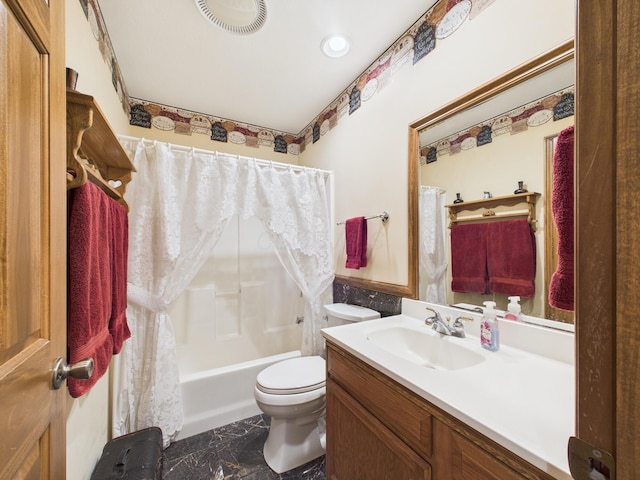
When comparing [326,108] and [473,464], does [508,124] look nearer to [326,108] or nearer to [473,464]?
[473,464]

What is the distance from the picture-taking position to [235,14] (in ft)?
4.61

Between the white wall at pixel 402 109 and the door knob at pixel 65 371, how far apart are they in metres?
1.42

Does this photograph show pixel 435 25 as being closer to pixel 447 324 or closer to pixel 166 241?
pixel 447 324

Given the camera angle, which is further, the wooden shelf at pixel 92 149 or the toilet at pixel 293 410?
the toilet at pixel 293 410

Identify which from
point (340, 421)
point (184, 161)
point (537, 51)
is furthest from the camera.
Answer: point (184, 161)

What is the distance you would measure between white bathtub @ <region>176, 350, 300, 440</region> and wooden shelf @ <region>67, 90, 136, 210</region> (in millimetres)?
1299

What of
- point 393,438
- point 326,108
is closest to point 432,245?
point 393,438

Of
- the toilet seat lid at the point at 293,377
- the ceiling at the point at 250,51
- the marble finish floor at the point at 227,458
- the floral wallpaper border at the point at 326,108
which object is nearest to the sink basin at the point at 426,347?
the toilet seat lid at the point at 293,377

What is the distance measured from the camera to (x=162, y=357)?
1.57m

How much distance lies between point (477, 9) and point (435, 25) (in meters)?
0.23

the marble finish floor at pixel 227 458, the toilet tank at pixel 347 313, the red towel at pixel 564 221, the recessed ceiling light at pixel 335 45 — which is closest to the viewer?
the red towel at pixel 564 221

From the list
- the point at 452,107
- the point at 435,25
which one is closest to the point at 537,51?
the point at 452,107

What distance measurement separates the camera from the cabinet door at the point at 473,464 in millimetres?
600

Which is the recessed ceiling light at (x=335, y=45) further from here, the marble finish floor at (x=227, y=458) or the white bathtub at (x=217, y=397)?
the marble finish floor at (x=227, y=458)
